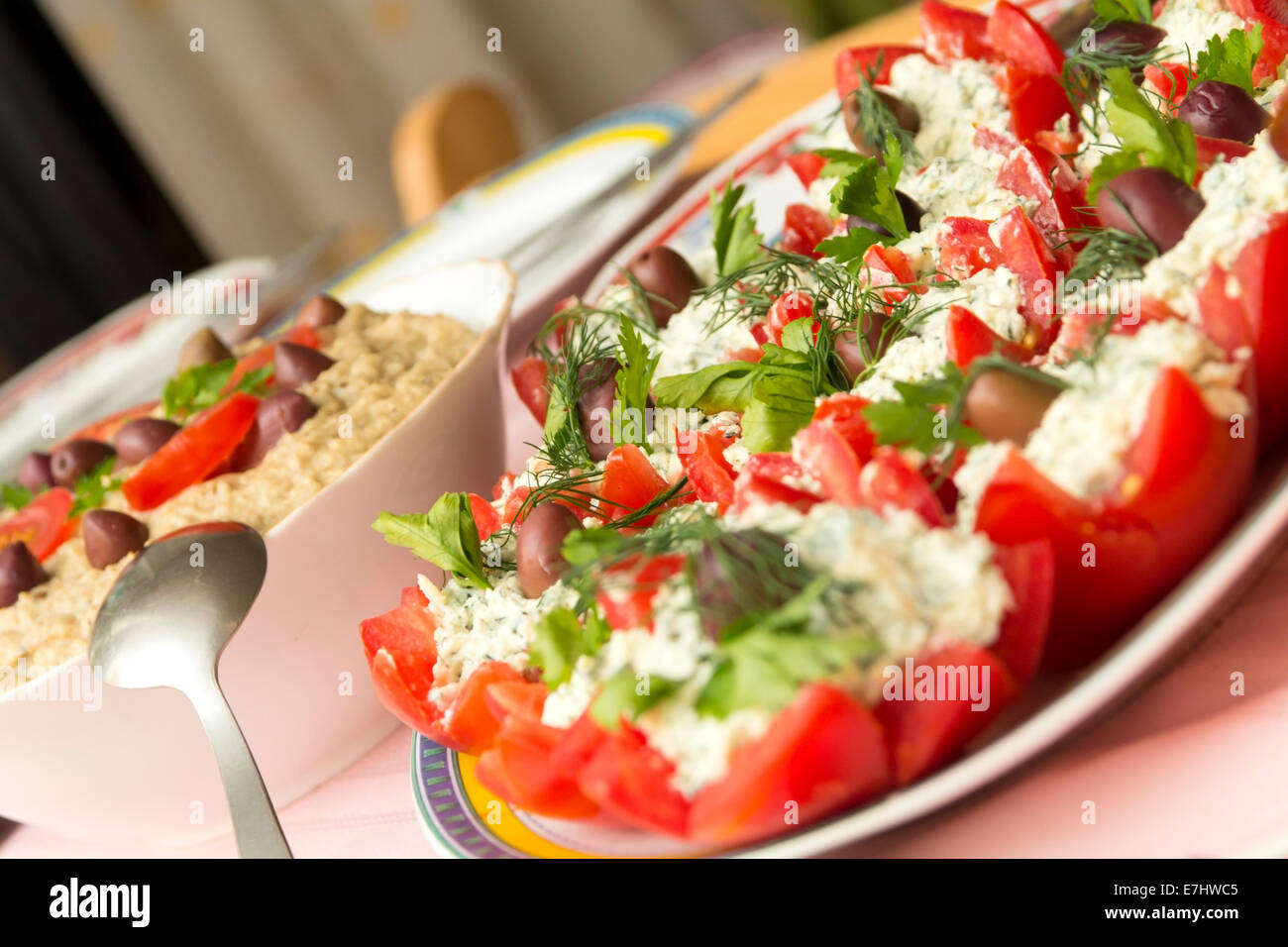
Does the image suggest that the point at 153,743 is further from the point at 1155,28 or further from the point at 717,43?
the point at 717,43

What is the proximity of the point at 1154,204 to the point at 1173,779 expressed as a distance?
38cm

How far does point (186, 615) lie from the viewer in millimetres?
1037

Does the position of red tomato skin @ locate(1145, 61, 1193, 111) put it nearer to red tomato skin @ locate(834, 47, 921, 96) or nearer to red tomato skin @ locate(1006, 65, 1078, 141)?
red tomato skin @ locate(1006, 65, 1078, 141)

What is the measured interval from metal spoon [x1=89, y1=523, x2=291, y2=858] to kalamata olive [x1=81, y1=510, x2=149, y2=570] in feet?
0.19

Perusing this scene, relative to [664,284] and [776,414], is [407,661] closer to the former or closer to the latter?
[776,414]

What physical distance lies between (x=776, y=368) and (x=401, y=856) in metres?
0.52

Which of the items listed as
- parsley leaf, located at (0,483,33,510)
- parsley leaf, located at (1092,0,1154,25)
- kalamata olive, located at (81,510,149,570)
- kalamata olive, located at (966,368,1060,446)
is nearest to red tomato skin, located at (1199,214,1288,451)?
kalamata olive, located at (966,368,1060,446)

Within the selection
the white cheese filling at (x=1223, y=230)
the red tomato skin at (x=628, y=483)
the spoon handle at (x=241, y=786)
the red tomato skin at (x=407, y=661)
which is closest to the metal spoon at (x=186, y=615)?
the spoon handle at (x=241, y=786)

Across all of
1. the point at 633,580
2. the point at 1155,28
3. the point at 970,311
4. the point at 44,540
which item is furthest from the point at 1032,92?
the point at 44,540

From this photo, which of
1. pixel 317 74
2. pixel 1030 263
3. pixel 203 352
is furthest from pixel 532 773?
pixel 317 74

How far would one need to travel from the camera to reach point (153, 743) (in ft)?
3.54

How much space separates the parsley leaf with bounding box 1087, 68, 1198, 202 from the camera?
2.73 feet
